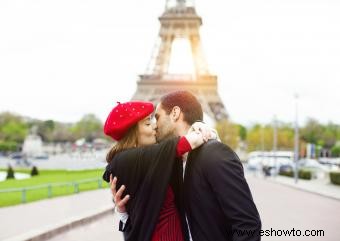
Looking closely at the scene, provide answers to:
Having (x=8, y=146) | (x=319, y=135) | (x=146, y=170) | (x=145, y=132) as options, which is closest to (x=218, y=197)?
(x=146, y=170)

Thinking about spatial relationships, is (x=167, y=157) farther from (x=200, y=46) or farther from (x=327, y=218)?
(x=200, y=46)

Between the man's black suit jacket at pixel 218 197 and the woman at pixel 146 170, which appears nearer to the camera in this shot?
the man's black suit jacket at pixel 218 197

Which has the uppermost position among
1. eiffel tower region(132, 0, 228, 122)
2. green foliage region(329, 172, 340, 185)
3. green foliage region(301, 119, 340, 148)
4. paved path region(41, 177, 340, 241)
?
eiffel tower region(132, 0, 228, 122)

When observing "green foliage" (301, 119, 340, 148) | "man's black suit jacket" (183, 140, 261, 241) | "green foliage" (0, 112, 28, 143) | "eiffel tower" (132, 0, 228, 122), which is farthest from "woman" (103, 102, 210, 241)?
"green foliage" (301, 119, 340, 148)

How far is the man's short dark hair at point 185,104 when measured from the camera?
10.6ft

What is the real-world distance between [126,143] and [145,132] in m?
0.12

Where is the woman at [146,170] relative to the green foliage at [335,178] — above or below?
above

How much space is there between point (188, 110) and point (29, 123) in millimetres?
77831

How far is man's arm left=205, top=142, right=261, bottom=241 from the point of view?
2881mm

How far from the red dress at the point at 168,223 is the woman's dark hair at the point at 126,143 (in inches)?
12.7

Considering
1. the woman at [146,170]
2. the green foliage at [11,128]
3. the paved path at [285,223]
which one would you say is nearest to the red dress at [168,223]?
the woman at [146,170]

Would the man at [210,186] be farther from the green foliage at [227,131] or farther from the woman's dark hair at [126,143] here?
the green foliage at [227,131]

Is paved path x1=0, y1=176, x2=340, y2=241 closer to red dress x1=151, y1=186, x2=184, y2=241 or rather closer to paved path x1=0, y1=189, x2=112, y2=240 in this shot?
paved path x1=0, y1=189, x2=112, y2=240

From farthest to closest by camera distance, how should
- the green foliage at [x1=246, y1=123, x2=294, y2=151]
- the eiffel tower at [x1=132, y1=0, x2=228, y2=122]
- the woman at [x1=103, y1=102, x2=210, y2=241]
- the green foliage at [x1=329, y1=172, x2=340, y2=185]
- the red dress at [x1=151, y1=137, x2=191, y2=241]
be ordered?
the green foliage at [x1=246, y1=123, x2=294, y2=151] → the eiffel tower at [x1=132, y1=0, x2=228, y2=122] → the green foliage at [x1=329, y1=172, x2=340, y2=185] → the red dress at [x1=151, y1=137, x2=191, y2=241] → the woman at [x1=103, y1=102, x2=210, y2=241]
